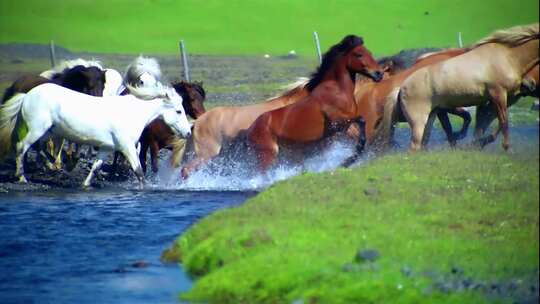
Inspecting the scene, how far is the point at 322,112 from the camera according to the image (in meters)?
17.4

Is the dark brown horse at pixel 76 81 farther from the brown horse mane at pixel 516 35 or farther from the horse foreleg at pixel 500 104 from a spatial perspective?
the brown horse mane at pixel 516 35

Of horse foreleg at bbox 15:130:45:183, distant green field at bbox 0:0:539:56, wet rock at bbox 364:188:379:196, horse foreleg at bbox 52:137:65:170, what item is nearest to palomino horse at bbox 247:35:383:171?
horse foreleg at bbox 15:130:45:183

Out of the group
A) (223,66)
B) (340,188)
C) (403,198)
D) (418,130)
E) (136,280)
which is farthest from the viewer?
(223,66)

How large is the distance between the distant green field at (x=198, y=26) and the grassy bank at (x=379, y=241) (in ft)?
87.0

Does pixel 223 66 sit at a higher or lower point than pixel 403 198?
lower

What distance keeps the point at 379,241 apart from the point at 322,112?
23.8ft

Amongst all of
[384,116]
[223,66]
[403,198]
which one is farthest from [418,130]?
[223,66]

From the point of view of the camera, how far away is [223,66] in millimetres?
48750

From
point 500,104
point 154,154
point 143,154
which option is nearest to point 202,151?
point 154,154

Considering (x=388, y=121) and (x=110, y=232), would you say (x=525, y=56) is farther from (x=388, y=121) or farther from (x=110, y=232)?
(x=110, y=232)

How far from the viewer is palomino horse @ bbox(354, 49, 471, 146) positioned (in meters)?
17.6

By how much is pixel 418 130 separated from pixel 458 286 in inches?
316

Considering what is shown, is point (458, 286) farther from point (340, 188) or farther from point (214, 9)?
point (214, 9)

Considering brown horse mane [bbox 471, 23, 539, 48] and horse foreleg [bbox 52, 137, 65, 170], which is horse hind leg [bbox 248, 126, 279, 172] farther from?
horse foreleg [bbox 52, 137, 65, 170]
